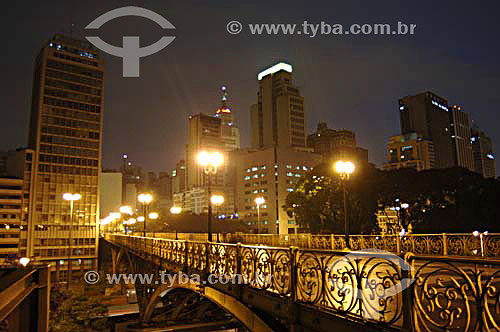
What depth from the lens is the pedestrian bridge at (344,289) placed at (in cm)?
377

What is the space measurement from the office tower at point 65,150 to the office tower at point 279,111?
3843 inches

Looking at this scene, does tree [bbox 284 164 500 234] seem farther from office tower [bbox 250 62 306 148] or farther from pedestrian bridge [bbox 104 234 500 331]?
office tower [bbox 250 62 306 148]

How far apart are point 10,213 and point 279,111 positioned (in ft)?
402

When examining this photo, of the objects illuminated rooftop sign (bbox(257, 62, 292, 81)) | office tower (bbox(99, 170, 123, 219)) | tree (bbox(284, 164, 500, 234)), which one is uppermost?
illuminated rooftop sign (bbox(257, 62, 292, 81))

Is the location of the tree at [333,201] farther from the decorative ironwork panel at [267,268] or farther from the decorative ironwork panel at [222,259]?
the decorative ironwork panel at [267,268]

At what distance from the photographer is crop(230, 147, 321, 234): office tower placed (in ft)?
396

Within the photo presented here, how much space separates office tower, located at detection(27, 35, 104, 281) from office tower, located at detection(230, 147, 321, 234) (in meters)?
56.8

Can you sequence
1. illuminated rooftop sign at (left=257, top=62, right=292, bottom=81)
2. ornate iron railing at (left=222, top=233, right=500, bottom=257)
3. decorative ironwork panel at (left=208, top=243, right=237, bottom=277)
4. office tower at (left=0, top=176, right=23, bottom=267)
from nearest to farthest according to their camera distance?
decorative ironwork panel at (left=208, top=243, right=237, bottom=277), ornate iron railing at (left=222, top=233, right=500, bottom=257), office tower at (left=0, top=176, right=23, bottom=267), illuminated rooftop sign at (left=257, top=62, right=292, bottom=81)

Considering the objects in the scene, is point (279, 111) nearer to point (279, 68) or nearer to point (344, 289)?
point (279, 68)

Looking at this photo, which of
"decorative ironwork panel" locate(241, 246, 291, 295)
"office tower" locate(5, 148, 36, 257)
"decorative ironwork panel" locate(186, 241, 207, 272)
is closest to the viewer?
"decorative ironwork panel" locate(241, 246, 291, 295)

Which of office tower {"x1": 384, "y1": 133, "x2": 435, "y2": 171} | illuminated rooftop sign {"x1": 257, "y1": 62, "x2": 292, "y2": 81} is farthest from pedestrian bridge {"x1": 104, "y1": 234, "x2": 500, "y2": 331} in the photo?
office tower {"x1": 384, "y1": 133, "x2": 435, "y2": 171}

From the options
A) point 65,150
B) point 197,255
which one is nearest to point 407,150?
point 65,150

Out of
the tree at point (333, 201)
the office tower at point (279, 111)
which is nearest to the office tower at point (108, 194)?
the tree at point (333, 201)

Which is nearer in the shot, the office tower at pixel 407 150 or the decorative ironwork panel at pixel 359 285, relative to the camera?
the decorative ironwork panel at pixel 359 285
